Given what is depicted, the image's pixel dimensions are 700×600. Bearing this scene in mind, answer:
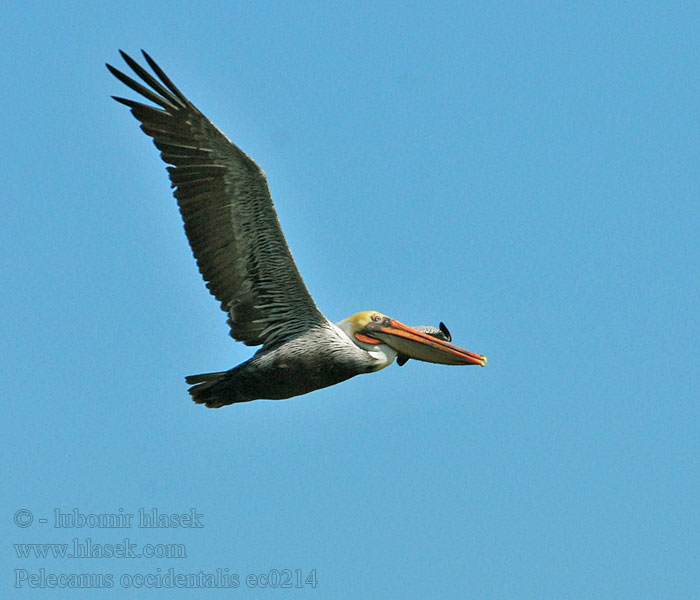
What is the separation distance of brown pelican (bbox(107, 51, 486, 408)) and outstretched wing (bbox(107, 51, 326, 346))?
10 mm

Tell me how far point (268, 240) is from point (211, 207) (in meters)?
0.69

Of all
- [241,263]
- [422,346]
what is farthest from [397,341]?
[241,263]

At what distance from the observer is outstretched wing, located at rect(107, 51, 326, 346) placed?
18469 mm

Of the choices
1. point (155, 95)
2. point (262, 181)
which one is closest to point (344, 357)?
point (262, 181)

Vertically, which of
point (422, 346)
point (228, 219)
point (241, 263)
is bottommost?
point (422, 346)

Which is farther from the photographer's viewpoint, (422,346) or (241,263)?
(422,346)

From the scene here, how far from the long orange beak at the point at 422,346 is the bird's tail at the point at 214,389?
1.69 metres

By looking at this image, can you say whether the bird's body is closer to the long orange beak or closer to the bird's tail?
the bird's tail

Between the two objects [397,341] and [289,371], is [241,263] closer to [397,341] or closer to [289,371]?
[289,371]

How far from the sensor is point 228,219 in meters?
18.7

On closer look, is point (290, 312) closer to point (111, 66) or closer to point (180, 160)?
point (180, 160)

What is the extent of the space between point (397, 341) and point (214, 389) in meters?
2.08

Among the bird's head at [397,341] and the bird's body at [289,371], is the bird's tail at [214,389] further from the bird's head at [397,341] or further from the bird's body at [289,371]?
the bird's head at [397,341]

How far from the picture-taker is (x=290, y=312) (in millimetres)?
18844
